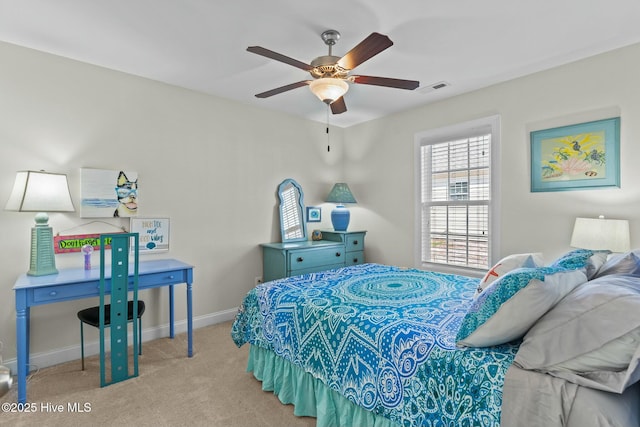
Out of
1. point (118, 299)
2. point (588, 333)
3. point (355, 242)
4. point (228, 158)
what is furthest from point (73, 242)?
point (588, 333)

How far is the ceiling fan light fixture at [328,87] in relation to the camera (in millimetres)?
2377

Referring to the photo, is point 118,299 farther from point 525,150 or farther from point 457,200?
point 525,150

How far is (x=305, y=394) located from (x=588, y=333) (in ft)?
4.84

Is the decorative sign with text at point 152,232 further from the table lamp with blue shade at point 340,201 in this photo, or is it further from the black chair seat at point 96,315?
the table lamp with blue shade at point 340,201

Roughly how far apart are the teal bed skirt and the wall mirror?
1969 millimetres

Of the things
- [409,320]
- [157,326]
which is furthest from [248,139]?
[409,320]

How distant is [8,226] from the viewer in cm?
258

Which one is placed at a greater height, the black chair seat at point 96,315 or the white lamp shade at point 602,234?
the white lamp shade at point 602,234

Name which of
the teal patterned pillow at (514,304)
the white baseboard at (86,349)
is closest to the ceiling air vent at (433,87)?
the teal patterned pillow at (514,304)

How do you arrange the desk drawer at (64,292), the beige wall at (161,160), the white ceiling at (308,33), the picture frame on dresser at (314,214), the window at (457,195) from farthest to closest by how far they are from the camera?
the picture frame on dresser at (314,214)
the window at (457,195)
the beige wall at (161,160)
the desk drawer at (64,292)
the white ceiling at (308,33)

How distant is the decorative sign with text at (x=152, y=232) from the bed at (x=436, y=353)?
1.37 metres

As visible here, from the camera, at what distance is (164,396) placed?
88.7 inches

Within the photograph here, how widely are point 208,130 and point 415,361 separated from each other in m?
3.11

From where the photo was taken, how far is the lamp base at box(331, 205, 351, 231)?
4.50 metres
